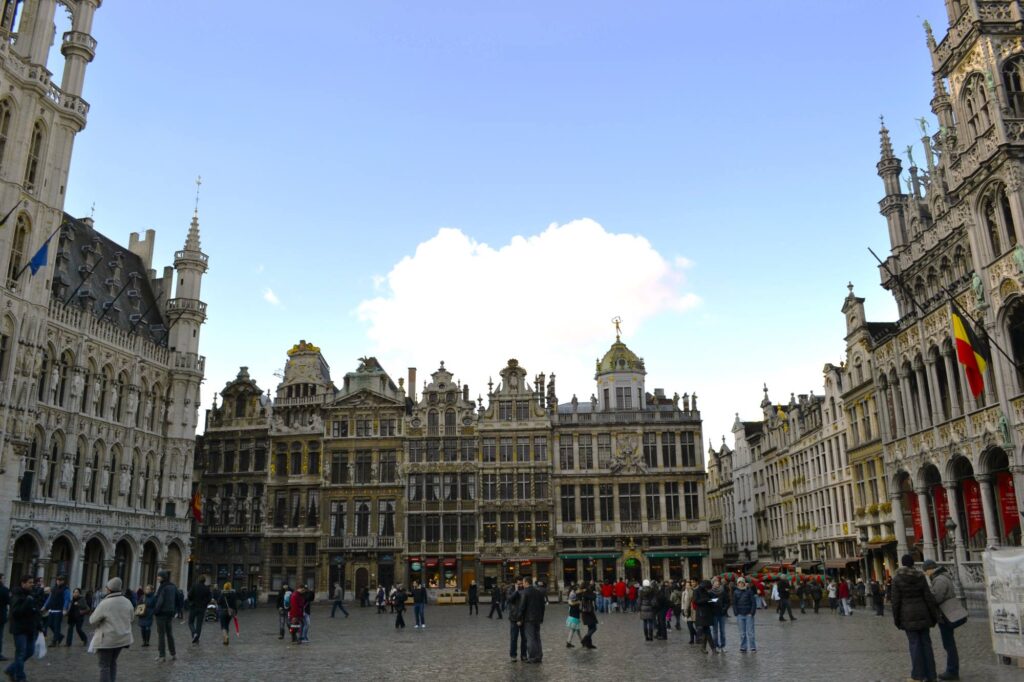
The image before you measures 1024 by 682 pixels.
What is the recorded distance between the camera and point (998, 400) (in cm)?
2848

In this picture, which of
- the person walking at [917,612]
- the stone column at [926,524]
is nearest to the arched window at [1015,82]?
the stone column at [926,524]

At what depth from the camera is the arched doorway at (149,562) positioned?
4728 centimetres

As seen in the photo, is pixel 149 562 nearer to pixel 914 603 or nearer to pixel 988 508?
pixel 988 508

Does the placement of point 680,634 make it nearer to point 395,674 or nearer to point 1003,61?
point 395,674

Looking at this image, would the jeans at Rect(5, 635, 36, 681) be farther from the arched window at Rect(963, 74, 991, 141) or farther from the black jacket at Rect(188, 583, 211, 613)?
the arched window at Rect(963, 74, 991, 141)

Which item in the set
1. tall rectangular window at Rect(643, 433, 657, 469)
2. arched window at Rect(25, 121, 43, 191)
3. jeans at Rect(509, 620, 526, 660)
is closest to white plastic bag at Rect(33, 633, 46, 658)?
jeans at Rect(509, 620, 526, 660)

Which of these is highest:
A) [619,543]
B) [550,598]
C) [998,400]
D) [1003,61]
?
[1003,61]

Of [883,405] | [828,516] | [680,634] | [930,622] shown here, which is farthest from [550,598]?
[930,622]

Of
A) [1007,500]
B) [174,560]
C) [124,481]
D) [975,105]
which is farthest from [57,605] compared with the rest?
[975,105]

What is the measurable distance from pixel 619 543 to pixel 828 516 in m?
13.7

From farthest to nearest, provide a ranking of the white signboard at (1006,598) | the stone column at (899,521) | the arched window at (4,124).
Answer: the arched window at (4,124)
the stone column at (899,521)
the white signboard at (1006,598)

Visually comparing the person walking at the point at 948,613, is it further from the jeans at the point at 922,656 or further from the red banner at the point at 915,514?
the red banner at the point at 915,514

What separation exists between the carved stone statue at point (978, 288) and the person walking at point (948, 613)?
66.4ft

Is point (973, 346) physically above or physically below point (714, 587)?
above
